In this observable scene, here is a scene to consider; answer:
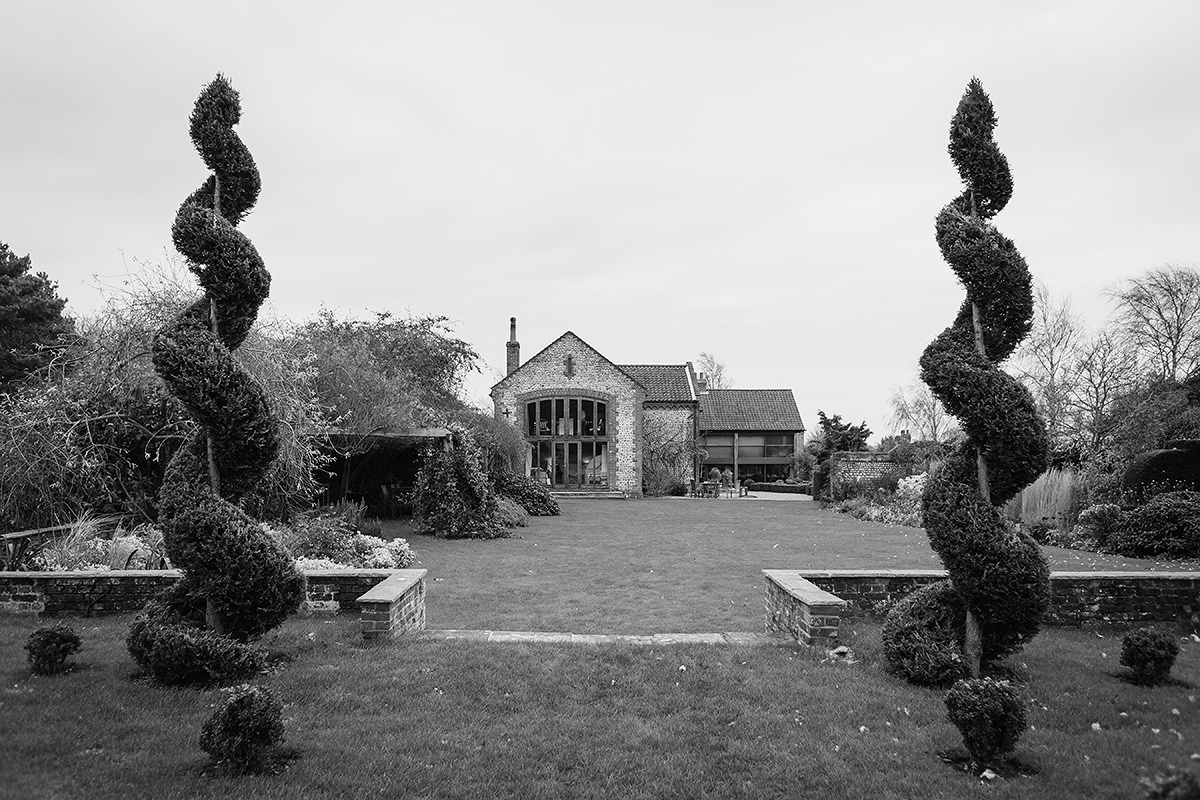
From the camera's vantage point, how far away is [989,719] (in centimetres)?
369

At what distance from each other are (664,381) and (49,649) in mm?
31306

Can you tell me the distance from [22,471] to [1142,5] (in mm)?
12684

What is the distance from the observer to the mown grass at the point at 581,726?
11.7 feet

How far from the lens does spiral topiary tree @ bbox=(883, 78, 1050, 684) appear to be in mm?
4914

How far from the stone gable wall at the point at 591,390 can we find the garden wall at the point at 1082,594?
2456 centimetres

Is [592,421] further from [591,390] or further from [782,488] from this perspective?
[782,488]

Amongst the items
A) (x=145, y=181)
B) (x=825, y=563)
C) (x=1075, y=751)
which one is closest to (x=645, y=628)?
(x=1075, y=751)

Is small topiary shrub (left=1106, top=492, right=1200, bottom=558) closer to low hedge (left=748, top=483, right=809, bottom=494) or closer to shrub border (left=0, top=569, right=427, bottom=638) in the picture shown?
shrub border (left=0, top=569, right=427, bottom=638)

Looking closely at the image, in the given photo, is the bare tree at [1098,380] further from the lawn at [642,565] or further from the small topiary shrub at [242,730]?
the small topiary shrub at [242,730]

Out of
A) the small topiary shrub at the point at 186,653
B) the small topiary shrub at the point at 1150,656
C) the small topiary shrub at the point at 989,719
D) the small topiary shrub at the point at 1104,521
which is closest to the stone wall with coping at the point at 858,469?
the small topiary shrub at the point at 1104,521

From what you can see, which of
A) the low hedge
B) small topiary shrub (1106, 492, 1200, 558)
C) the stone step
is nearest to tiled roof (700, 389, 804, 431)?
the low hedge

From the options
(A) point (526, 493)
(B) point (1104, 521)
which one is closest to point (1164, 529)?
(B) point (1104, 521)

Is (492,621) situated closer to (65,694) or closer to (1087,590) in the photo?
(65,694)

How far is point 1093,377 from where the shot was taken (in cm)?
→ 2252
